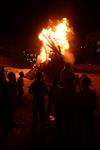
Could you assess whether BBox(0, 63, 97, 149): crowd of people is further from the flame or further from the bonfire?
the flame

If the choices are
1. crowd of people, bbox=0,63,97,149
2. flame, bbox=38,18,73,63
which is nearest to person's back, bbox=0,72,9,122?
crowd of people, bbox=0,63,97,149

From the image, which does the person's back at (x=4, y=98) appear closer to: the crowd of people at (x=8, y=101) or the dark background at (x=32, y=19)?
the crowd of people at (x=8, y=101)

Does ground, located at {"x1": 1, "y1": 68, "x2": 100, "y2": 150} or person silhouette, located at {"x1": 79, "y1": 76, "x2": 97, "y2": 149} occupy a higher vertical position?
person silhouette, located at {"x1": 79, "y1": 76, "x2": 97, "y2": 149}

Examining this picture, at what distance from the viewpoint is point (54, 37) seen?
20.9 meters

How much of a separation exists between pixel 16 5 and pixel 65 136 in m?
37.1

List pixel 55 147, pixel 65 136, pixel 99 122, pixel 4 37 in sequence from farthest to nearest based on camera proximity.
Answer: pixel 4 37 → pixel 99 122 → pixel 65 136 → pixel 55 147

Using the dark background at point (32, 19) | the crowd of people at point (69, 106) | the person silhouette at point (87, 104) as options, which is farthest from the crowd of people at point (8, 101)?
the dark background at point (32, 19)

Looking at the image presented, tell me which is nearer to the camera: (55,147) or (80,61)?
(55,147)

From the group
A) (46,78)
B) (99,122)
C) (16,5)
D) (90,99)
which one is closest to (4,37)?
(16,5)

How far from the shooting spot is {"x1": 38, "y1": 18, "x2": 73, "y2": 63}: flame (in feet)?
68.0

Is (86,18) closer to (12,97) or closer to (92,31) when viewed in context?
(92,31)

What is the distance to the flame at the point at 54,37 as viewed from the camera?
20.7m

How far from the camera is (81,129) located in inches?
330

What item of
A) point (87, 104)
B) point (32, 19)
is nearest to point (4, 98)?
point (87, 104)
